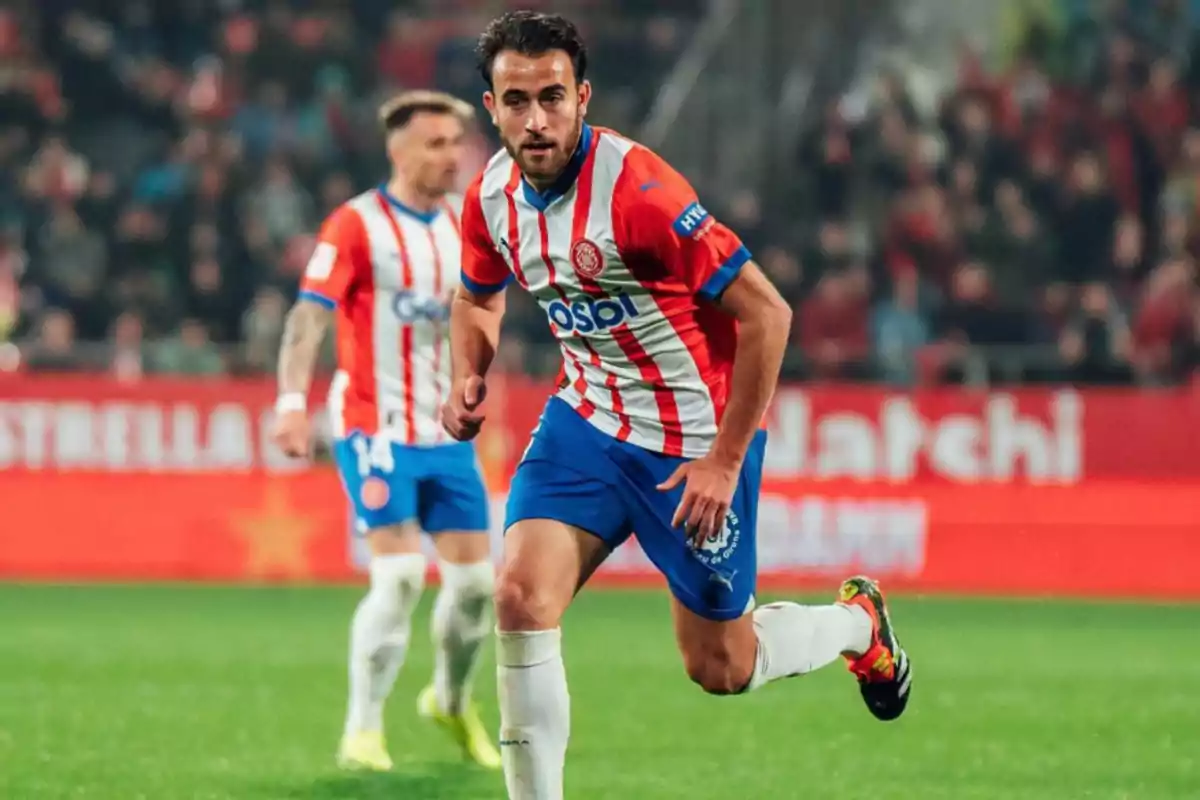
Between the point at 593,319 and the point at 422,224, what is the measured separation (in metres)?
2.66

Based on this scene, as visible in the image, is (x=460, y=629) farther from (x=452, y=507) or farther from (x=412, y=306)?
(x=412, y=306)

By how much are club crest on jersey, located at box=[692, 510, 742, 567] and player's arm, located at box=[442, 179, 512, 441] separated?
2.39ft

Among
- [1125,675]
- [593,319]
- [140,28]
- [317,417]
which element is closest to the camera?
[593,319]

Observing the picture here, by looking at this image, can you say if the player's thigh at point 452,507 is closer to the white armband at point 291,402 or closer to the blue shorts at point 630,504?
the white armband at point 291,402

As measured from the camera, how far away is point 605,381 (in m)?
5.85

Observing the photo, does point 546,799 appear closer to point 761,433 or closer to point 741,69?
point 761,433

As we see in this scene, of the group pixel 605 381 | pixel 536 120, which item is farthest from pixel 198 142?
pixel 536 120

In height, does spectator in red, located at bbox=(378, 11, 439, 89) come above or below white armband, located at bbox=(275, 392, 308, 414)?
above

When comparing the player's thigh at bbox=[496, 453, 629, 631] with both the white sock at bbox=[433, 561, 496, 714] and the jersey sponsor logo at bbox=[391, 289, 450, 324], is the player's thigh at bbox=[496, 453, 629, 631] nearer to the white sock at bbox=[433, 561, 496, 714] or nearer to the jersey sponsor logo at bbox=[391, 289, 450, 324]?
the white sock at bbox=[433, 561, 496, 714]

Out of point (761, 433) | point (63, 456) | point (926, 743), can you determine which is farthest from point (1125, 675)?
point (63, 456)

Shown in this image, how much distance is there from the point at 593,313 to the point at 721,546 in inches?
28.9

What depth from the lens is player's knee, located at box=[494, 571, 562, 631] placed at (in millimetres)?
5395

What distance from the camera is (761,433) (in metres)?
6.00

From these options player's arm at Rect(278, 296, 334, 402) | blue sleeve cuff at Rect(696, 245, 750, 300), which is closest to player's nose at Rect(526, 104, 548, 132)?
blue sleeve cuff at Rect(696, 245, 750, 300)
